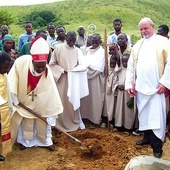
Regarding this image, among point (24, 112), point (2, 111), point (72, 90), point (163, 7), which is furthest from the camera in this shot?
point (163, 7)

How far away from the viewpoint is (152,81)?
5074mm

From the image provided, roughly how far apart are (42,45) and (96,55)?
1.68 metres

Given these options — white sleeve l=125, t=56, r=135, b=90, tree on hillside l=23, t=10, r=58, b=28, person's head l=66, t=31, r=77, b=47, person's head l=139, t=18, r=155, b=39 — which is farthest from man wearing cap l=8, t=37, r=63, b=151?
tree on hillside l=23, t=10, r=58, b=28

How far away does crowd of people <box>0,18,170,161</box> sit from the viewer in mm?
5074

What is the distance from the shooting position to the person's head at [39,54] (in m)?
5.07

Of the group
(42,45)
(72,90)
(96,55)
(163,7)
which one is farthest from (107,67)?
(163,7)

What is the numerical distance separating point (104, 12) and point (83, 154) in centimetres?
3261

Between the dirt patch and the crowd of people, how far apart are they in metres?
0.19

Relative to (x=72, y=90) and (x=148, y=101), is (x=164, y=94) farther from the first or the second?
(x=72, y=90)

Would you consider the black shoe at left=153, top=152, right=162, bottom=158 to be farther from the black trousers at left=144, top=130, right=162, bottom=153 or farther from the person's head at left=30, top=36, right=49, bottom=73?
the person's head at left=30, top=36, right=49, bottom=73

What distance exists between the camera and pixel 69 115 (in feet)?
21.8

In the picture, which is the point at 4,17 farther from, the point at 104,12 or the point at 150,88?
the point at 150,88

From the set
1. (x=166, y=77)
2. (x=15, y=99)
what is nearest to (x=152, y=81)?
(x=166, y=77)

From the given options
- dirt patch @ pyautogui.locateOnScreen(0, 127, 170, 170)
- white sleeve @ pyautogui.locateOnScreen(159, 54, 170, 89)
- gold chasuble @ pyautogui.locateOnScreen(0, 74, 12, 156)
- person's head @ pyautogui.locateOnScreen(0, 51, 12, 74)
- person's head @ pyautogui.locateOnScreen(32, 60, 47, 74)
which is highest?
person's head @ pyautogui.locateOnScreen(0, 51, 12, 74)
